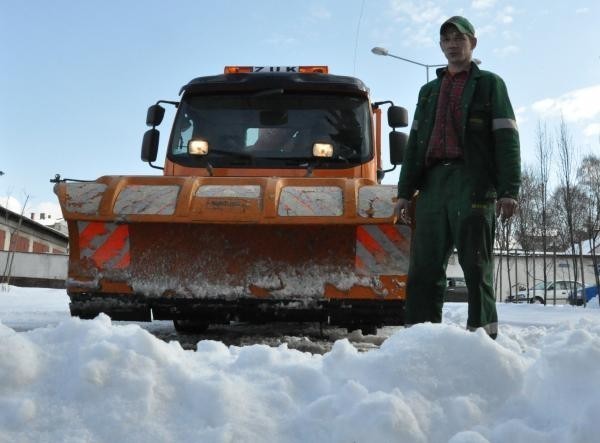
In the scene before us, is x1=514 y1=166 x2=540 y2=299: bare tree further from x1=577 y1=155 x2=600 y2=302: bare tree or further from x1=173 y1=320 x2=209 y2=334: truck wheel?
x1=173 y1=320 x2=209 y2=334: truck wheel

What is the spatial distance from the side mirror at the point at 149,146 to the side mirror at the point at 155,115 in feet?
0.36

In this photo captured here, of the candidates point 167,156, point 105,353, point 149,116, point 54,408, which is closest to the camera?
point 54,408

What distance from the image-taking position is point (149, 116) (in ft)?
19.4

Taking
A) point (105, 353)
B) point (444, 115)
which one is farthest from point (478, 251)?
point (105, 353)

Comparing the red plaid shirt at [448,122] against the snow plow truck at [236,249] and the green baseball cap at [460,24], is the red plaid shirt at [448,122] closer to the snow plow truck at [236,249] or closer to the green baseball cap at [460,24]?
the green baseball cap at [460,24]

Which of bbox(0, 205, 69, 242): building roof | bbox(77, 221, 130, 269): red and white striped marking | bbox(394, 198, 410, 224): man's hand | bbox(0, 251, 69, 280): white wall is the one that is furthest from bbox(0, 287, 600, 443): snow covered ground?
bbox(0, 251, 69, 280): white wall

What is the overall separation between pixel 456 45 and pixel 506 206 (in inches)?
36.8

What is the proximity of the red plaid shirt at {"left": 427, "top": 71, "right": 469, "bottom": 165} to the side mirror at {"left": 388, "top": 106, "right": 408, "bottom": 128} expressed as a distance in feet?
7.67

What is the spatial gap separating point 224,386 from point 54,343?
72cm

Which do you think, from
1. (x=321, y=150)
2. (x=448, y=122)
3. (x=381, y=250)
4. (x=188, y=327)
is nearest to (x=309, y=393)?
(x=448, y=122)

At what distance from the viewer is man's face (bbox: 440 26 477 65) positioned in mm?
3180

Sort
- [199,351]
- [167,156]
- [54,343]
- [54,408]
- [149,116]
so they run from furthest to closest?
[149,116] → [167,156] → [199,351] → [54,343] → [54,408]

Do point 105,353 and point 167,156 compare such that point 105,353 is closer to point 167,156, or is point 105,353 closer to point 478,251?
point 478,251

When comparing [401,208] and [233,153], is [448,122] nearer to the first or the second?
[401,208]
